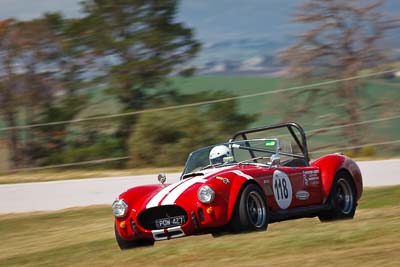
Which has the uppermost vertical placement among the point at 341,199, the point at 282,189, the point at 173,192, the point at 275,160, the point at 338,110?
the point at 338,110

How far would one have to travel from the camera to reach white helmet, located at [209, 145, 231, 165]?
1253cm

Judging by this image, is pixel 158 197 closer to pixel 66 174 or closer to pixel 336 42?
pixel 66 174

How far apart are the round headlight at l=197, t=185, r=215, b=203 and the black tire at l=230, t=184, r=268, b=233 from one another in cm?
31

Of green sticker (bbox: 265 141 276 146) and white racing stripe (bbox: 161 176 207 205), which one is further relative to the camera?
green sticker (bbox: 265 141 276 146)

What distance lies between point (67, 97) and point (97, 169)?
688cm

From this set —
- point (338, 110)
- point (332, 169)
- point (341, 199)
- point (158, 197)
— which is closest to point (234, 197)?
point (158, 197)

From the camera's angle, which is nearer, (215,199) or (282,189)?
(215,199)

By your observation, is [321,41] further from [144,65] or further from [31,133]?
[31,133]

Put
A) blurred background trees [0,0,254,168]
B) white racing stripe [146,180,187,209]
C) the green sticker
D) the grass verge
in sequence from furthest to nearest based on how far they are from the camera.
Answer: blurred background trees [0,0,254,168]
the grass verge
the green sticker
white racing stripe [146,180,187,209]

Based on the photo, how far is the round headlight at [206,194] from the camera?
10891 millimetres

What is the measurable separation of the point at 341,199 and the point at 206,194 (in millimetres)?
2949

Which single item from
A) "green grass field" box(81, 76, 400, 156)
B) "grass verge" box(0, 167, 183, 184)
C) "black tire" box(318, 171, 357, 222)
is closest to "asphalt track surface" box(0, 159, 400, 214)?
"grass verge" box(0, 167, 183, 184)

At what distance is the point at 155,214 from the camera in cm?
1131

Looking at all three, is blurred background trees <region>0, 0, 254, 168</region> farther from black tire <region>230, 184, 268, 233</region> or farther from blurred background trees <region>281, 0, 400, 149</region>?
black tire <region>230, 184, 268, 233</region>
